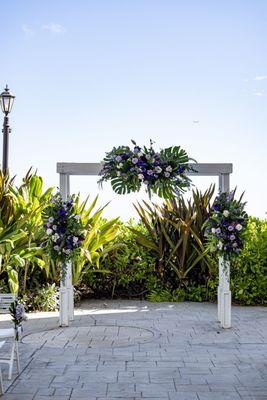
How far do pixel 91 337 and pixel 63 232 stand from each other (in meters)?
1.35

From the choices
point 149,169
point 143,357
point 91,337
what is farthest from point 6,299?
point 149,169

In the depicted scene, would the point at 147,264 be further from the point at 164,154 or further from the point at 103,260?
the point at 164,154

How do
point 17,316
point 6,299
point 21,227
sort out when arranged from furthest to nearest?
1. point 21,227
2. point 6,299
3. point 17,316

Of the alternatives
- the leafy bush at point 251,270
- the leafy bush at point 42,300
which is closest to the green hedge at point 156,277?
the leafy bush at point 251,270

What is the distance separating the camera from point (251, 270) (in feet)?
33.0

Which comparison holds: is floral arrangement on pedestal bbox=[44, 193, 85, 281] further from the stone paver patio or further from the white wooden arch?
the stone paver patio

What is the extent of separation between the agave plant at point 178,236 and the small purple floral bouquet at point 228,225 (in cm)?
249

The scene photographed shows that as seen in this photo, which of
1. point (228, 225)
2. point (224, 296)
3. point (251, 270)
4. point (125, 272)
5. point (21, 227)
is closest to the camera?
point (228, 225)

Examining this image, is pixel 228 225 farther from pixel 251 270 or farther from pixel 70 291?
pixel 251 270

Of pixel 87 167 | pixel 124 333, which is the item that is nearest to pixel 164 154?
pixel 87 167

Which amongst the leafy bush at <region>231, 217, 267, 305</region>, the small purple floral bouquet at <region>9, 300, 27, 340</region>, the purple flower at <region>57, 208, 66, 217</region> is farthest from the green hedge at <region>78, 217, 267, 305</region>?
the small purple floral bouquet at <region>9, 300, 27, 340</region>

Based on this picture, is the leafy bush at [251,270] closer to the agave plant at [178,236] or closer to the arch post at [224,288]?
the agave plant at [178,236]

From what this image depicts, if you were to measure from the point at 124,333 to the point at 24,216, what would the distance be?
9.52 ft

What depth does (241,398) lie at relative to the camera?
4648mm
